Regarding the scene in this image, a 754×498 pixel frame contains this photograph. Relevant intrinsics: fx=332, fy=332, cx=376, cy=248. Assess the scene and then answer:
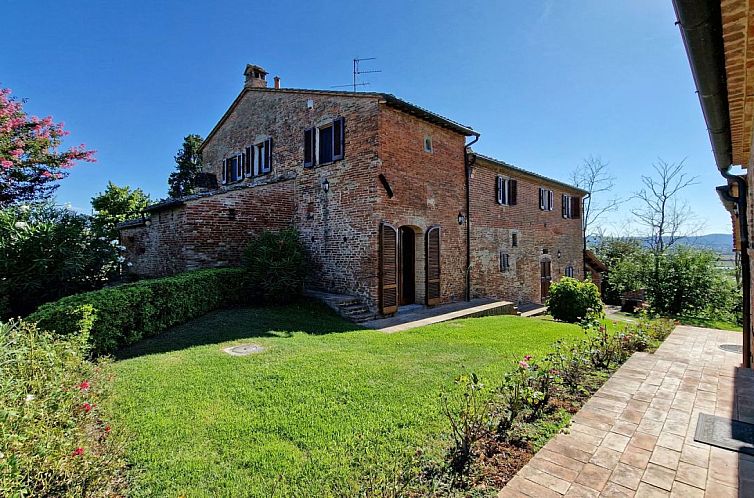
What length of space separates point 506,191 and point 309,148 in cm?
852

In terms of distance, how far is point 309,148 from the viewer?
37.6 ft

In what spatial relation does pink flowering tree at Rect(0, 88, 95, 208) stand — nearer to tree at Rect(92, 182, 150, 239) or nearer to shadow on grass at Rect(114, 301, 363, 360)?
tree at Rect(92, 182, 150, 239)

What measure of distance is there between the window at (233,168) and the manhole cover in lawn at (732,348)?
15735mm

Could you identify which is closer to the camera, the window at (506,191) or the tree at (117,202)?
the window at (506,191)

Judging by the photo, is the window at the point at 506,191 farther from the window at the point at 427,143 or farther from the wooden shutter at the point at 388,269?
the wooden shutter at the point at 388,269

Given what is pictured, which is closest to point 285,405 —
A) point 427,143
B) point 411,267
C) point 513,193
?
point 411,267

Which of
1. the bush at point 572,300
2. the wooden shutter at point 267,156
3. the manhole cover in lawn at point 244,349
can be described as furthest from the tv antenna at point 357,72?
the bush at point 572,300

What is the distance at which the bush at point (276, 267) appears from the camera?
9250 mm

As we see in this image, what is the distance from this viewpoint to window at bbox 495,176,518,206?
1395 centimetres

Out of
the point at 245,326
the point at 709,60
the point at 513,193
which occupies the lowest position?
the point at 245,326

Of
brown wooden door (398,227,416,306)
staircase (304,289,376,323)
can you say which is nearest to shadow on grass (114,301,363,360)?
staircase (304,289,376,323)

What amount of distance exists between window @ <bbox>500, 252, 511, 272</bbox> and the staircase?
7073 millimetres

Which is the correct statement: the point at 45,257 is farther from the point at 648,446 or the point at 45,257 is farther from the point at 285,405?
Answer: the point at 648,446

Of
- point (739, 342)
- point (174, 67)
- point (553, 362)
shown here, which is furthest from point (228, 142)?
point (739, 342)
